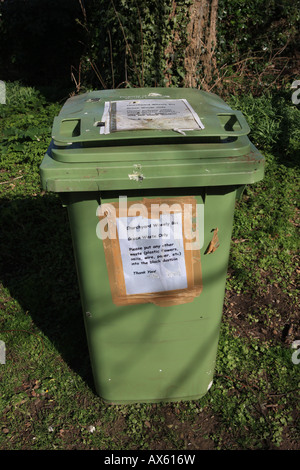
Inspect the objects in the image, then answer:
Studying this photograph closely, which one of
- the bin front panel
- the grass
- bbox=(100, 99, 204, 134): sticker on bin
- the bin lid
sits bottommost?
the grass

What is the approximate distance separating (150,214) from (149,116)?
0.51 m

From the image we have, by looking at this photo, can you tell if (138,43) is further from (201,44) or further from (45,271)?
(45,271)

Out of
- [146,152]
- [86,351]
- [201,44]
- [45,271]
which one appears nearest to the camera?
[146,152]

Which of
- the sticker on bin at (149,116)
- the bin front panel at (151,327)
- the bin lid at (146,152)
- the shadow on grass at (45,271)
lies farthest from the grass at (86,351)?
the sticker on bin at (149,116)

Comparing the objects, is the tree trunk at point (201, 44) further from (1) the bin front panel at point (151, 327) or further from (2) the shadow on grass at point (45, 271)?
(1) the bin front panel at point (151, 327)

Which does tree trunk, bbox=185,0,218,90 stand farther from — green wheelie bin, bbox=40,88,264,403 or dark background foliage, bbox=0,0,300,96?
green wheelie bin, bbox=40,88,264,403

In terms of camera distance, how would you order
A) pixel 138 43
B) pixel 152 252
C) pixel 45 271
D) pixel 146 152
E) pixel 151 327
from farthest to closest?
pixel 138 43 → pixel 45 271 → pixel 151 327 → pixel 152 252 → pixel 146 152

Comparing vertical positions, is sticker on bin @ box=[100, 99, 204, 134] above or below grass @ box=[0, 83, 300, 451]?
above

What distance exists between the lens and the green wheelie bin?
1.82m

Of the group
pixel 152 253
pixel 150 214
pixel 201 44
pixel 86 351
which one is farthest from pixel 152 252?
pixel 201 44

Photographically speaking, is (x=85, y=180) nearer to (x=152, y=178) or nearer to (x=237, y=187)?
(x=152, y=178)

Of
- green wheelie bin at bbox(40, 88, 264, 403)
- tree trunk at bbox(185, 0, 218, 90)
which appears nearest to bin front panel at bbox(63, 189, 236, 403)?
green wheelie bin at bbox(40, 88, 264, 403)

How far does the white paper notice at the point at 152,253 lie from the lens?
76.5 inches

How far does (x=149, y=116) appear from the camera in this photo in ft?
6.78
